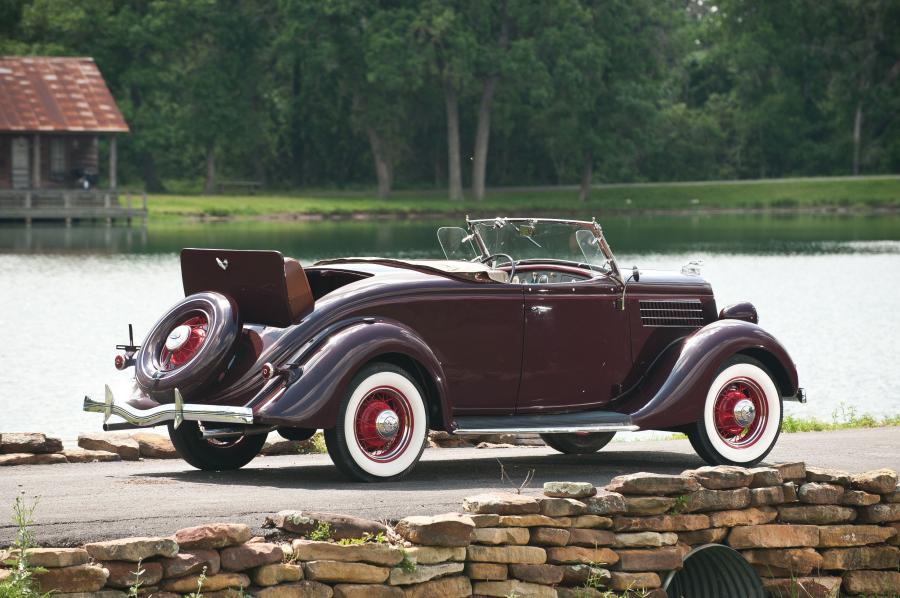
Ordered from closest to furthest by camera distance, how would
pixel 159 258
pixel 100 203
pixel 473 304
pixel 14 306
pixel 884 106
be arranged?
pixel 473 304
pixel 14 306
pixel 159 258
pixel 100 203
pixel 884 106

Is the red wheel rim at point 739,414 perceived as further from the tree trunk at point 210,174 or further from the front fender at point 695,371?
the tree trunk at point 210,174

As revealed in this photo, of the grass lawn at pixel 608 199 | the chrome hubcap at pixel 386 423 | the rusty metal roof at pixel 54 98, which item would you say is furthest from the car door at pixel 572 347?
the grass lawn at pixel 608 199

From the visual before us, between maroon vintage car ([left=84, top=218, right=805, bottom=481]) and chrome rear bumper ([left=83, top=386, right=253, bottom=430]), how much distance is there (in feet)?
0.03

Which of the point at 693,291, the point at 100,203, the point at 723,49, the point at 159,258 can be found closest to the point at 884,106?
the point at 723,49

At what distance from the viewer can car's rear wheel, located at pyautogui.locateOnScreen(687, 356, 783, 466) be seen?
32.9 feet

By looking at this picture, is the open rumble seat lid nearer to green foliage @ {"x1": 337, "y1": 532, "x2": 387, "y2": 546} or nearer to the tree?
green foliage @ {"x1": 337, "y1": 532, "x2": 387, "y2": 546}

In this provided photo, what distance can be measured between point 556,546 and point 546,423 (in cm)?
217

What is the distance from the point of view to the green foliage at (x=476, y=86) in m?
76.1

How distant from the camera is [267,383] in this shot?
29.1 ft

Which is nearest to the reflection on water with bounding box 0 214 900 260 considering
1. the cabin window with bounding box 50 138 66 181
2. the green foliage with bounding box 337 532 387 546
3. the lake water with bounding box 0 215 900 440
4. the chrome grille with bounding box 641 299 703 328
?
the lake water with bounding box 0 215 900 440

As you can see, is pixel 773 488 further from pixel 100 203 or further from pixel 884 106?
pixel 884 106

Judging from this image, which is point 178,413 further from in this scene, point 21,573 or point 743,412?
point 743,412

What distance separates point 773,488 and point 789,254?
4029 cm

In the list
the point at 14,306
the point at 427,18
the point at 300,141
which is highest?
the point at 427,18
